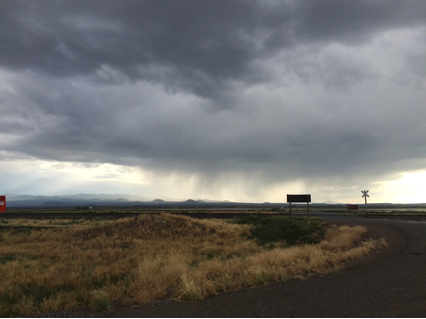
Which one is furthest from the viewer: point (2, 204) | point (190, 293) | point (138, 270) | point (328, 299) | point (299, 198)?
point (299, 198)

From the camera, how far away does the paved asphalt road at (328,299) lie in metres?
6.70

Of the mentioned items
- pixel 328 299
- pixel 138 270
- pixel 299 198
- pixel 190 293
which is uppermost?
pixel 299 198

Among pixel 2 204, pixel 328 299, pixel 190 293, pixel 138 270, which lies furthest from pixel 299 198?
pixel 2 204

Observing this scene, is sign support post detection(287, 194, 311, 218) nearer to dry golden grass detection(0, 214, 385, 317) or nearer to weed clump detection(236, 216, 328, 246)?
weed clump detection(236, 216, 328, 246)

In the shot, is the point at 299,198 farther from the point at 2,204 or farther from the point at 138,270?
the point at 2,204

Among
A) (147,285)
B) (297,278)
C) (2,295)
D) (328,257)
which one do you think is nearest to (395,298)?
(297,278)

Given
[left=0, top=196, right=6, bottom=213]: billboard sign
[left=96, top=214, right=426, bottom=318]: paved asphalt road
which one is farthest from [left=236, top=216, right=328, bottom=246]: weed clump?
[left=0, top=196, right=6, bottom=213]: billboard sign

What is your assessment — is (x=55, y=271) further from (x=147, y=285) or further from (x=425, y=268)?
(x=425, y=268)

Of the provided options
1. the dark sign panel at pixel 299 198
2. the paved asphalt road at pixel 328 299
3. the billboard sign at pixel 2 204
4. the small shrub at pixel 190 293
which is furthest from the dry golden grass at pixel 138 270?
the dark sign panel at pixel 299 198

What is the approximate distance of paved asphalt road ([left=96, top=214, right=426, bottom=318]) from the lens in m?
6.70

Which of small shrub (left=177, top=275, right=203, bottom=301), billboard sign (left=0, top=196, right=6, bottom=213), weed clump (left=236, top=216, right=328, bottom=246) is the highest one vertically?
billboard sign (left=0, top=196, right=6, bottom=213)

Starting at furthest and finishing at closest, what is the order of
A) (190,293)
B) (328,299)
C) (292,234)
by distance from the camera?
(292,234) → (190,293) → (328,299)

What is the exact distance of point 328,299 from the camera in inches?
298

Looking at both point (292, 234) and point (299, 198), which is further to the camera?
point (299, 198)
